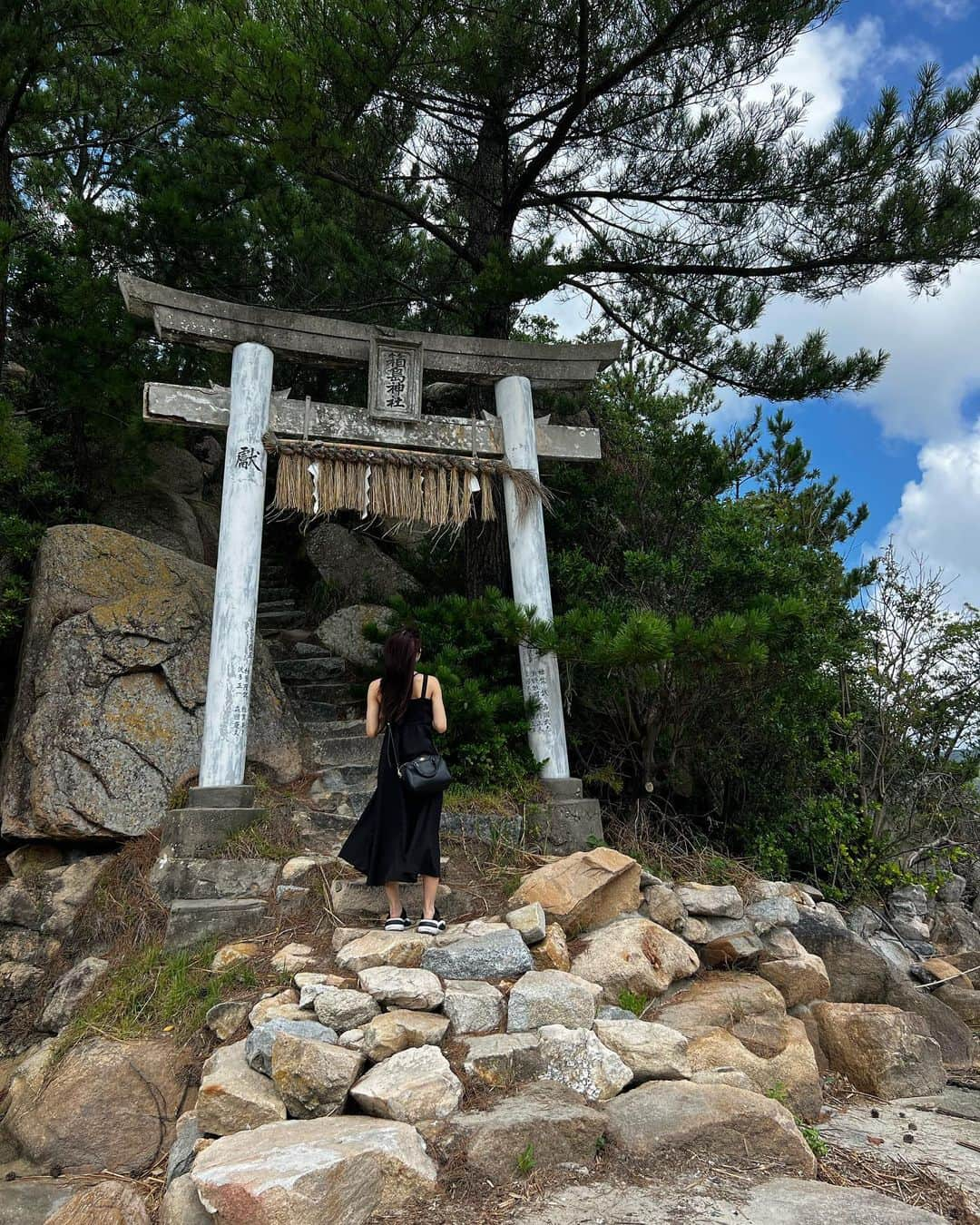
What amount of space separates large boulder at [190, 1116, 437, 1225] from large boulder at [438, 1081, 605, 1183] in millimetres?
167

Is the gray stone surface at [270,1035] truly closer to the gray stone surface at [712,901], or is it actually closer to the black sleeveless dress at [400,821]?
the black sleeveless dress at [400,821]

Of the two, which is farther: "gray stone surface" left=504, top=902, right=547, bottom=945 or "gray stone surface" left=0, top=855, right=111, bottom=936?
"gray stone surface" left=0, top=855, right=111, bottom=936

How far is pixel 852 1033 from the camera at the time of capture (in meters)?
4.75

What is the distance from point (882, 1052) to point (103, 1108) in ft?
12.6

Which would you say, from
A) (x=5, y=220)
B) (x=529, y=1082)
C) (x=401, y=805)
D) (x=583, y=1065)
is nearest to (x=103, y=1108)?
(x=401, y=805)

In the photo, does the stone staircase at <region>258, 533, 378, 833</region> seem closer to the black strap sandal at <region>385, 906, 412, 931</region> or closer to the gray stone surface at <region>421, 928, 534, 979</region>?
the black strap sandal at <region>385, 906, 412, 931</region>

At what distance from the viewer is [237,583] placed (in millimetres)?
6262

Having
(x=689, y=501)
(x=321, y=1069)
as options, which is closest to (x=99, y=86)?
(x=689, y=501)

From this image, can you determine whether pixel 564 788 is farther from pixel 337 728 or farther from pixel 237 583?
pixel 237 583

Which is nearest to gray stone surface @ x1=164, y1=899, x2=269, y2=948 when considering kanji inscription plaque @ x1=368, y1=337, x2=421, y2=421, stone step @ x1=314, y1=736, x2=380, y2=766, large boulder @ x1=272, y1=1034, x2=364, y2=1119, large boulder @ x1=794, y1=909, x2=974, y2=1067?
large boulder @ x1=272, y1=1034, x2=364, y2=1119

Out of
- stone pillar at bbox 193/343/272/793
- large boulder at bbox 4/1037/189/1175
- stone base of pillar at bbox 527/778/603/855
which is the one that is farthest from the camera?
stone base of pillar at bbox 527/778/603/855

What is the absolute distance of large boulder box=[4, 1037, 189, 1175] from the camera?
407 centimetres

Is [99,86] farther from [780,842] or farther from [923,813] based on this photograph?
[923,813]

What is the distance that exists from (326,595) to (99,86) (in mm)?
5517
